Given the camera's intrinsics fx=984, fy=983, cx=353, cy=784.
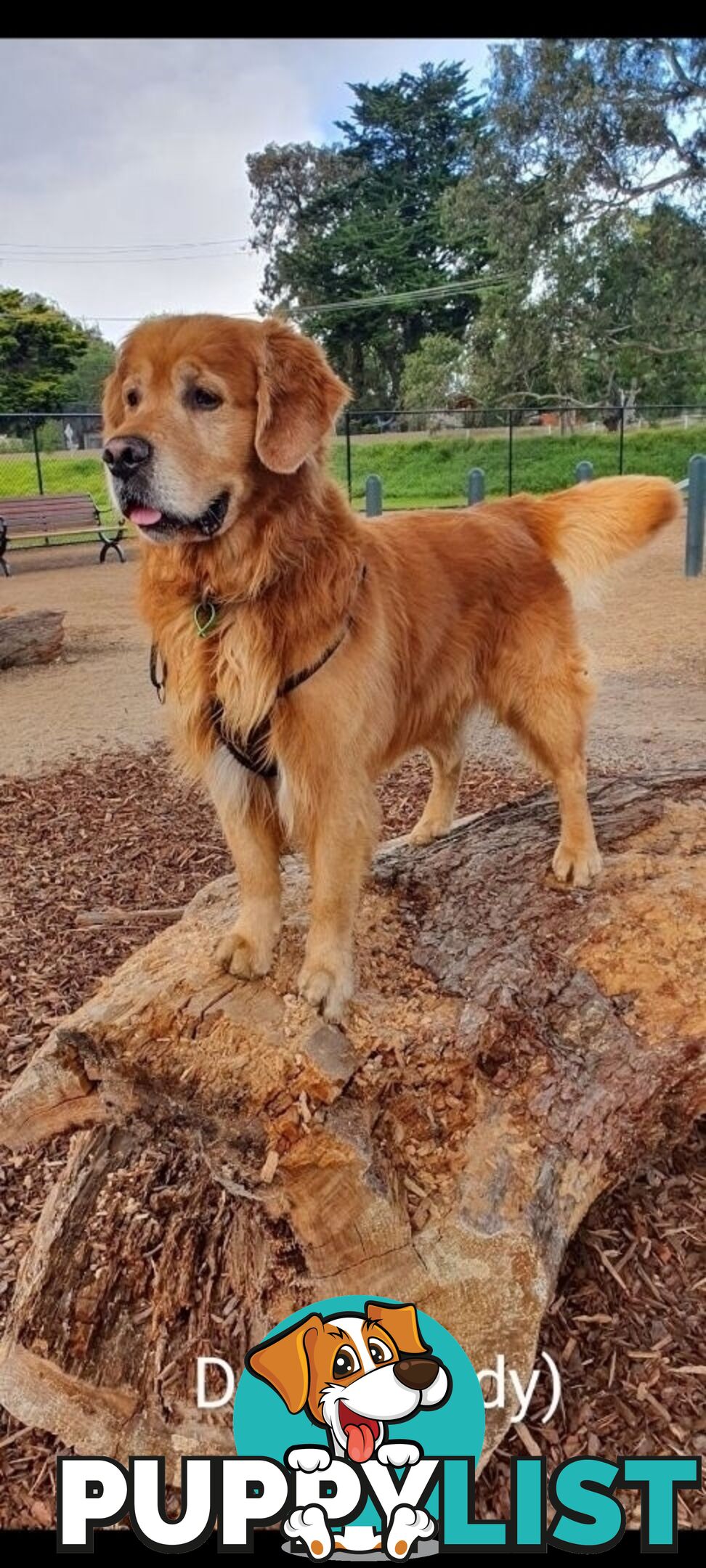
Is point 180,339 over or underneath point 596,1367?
over

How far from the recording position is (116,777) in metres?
5.93

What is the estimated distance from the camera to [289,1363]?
1.70m

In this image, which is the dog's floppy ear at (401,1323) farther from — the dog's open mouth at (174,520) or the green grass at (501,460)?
the green grass at (501,460)

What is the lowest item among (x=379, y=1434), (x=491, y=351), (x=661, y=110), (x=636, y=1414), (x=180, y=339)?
(x=636, y=1414)

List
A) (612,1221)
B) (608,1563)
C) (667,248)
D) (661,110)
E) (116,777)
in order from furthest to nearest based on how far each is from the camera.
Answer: (667,248) < (661,110) < (116,777) < (612,1221) < (608,1563)

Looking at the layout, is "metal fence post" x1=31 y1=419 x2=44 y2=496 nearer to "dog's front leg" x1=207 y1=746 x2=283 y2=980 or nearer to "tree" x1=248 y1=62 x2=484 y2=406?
"tree" x1=248 y1=62 x2=484 y2=406

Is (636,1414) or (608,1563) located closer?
(608,1563)

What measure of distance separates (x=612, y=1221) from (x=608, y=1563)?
0.83 m

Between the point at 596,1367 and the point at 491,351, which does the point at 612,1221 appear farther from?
the point at 491,351

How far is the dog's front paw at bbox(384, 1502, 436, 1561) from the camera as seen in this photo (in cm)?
160

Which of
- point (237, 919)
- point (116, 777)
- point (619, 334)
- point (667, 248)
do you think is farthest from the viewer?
point (619, 334)

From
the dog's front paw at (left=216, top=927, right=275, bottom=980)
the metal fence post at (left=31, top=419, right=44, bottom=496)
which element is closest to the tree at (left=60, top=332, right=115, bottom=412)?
the metal fence post at (left=31, top=419, right=44, bottom=496)

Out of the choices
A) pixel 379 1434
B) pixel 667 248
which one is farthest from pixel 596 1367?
pixel 667 248

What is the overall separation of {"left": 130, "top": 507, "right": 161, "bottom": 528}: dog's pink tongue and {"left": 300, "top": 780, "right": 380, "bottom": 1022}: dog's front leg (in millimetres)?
764
